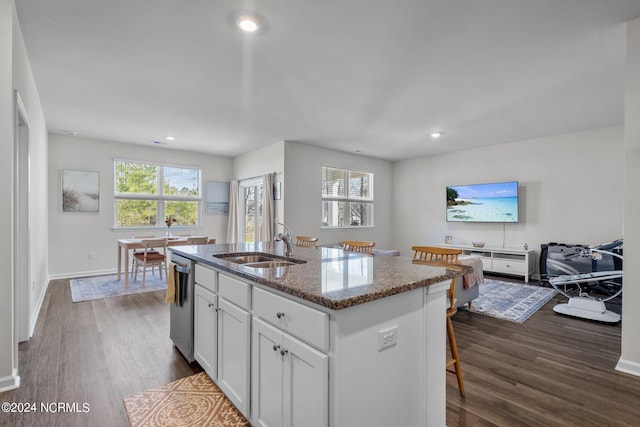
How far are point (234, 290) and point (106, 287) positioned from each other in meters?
4.25

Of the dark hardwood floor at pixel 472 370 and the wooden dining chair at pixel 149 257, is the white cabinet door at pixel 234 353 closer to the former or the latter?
the dark hardwood floor at pixel 472 370

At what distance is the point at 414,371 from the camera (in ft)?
4.95

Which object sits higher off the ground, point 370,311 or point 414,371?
point 370,311

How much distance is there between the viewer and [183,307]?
8.32 feet

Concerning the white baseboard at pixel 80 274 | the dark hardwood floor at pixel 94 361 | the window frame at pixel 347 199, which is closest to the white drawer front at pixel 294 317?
the dark hardwood floor at pixel 94 361

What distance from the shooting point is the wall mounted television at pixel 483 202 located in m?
5.87

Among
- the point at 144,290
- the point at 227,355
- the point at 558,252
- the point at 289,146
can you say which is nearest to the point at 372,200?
the point at 289,146

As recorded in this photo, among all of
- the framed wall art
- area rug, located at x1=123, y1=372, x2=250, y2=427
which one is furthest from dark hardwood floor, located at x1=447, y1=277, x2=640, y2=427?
the framed wall art

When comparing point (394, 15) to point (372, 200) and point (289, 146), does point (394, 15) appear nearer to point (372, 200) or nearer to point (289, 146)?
point (289, 146)

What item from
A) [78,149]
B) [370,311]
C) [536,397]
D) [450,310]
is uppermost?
[78,149]

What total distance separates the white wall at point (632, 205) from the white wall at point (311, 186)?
4.58 m

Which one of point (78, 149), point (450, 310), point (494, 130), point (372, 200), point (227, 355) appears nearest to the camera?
point (227, 355)

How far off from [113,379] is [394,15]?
325cm

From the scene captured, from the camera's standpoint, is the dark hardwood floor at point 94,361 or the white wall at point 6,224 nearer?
the dark hardwood floor at point 94,361
